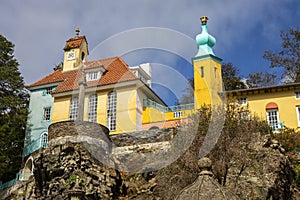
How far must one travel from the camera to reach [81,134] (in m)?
18.9

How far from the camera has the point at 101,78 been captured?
92.1ft

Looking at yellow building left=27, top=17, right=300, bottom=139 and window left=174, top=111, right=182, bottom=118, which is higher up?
yellow building left=27, top=17, right=300, bottom=139

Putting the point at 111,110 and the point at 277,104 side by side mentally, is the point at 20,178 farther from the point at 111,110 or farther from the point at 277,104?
the point at 277,104

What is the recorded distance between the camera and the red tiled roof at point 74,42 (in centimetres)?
3225

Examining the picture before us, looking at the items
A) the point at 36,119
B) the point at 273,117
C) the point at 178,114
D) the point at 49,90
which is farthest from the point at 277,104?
the point at 36,119

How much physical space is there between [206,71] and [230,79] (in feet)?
29.0

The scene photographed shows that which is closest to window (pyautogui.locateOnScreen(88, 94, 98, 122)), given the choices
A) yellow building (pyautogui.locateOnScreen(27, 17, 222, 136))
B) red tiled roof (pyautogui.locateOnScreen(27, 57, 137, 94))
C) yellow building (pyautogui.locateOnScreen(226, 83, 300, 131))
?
yellow building (pyautogui.locateOnScreen(27, 17, 222, 136))

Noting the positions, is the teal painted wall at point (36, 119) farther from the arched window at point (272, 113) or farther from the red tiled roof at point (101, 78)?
the arched window at point (272, 113)

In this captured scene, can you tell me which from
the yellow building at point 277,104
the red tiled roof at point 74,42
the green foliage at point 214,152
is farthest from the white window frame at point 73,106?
the green foliage at point 214,152

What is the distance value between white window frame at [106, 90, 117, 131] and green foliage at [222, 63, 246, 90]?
12.5 meters

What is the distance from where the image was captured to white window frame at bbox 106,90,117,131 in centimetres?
2589

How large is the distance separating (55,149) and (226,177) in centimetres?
941

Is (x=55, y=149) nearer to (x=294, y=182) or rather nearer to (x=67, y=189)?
(x=67, y=189)

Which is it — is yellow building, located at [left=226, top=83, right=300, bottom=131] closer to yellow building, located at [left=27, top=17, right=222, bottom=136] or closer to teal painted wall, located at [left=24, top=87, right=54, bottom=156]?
yellow building, located at [left=27, top=17, right=222, bottom=136]
